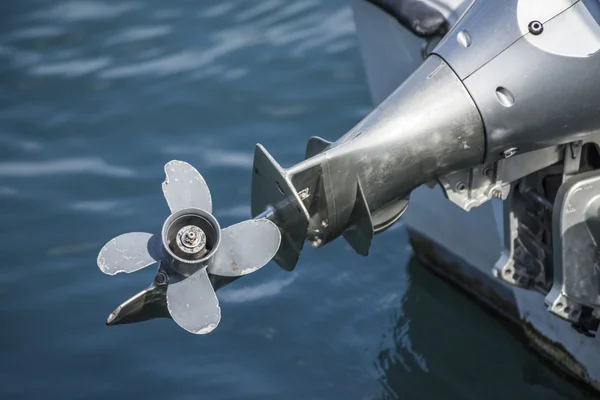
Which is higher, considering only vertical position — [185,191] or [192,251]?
[185,191]

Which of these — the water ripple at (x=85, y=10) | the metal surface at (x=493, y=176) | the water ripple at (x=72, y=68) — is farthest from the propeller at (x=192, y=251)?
the water ripple at (x=85, y=10)

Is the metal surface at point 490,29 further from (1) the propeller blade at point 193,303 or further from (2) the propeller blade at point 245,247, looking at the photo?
(1) the propeller blade at point 193,303

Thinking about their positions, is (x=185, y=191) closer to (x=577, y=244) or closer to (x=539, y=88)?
(x=539, y=88)

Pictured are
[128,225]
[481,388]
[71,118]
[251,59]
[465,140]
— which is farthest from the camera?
[251,59]

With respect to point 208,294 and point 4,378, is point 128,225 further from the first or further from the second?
point 208,294

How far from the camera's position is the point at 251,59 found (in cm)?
681

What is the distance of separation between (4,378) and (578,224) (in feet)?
9.09

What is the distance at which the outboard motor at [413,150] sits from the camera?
312 centimetres

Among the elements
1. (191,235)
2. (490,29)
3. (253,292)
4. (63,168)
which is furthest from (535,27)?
(63,168)

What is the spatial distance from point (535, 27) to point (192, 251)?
1.41 m

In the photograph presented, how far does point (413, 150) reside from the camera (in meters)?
3.35

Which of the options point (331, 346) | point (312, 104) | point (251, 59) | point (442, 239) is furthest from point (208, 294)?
point (251, 59)

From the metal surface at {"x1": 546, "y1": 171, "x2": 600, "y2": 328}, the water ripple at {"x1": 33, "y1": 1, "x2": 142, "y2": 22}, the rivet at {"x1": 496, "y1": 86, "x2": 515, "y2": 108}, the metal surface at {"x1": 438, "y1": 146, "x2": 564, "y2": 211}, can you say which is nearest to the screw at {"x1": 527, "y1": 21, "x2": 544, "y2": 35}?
the rivet at {"x1": 496, "y1": 86, "x2": 515, "y2": 108}

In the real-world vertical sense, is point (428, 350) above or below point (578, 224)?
below
